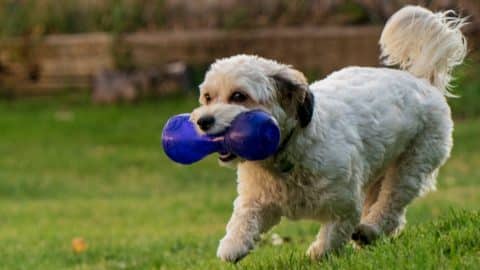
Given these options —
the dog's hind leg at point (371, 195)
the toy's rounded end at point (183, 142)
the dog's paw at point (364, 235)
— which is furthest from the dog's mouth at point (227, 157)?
the dog's hind leg at point (371, 195)

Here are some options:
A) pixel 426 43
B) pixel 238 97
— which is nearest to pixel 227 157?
pixel 238 97

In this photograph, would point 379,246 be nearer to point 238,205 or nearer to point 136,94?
point 238,205

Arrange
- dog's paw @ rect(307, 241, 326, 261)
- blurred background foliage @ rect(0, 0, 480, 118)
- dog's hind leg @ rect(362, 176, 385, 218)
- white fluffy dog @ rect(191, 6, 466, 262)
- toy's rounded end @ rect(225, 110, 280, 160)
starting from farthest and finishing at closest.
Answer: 1. blurred background foliage @ rect(0, 0, 480, 118)
2. dog's hind leg @ rect(362, 176, 385, 218)
3. dog's paw @ rect(307, 241, 326, 261)
4. white fluffy dog @ rect(191, 6, 466, 262)
5. toy's rounded end @ rect(225, 110, 280, 160)

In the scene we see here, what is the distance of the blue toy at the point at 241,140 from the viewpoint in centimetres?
641

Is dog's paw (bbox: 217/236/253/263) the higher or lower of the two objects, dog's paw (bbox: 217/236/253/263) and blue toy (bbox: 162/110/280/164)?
the lower

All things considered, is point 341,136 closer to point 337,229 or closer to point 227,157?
point 337,229

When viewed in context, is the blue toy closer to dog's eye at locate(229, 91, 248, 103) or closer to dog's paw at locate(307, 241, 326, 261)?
dog's eye at locate(229, 91, 248, 103)

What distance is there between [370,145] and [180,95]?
15215mm

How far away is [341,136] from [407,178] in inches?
42.2

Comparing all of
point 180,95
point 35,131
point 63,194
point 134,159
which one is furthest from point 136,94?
point 63,194

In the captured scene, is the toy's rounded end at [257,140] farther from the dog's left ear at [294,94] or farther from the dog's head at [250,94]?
the dog's left ear at [294,94]

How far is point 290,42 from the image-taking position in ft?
75.2

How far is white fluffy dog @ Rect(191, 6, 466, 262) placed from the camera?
665cm

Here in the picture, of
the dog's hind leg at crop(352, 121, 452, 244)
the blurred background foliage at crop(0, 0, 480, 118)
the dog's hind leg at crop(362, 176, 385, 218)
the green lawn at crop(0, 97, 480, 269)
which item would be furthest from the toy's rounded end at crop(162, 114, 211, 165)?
the blurred background foliage at crop(0, 0, 480, 118)
